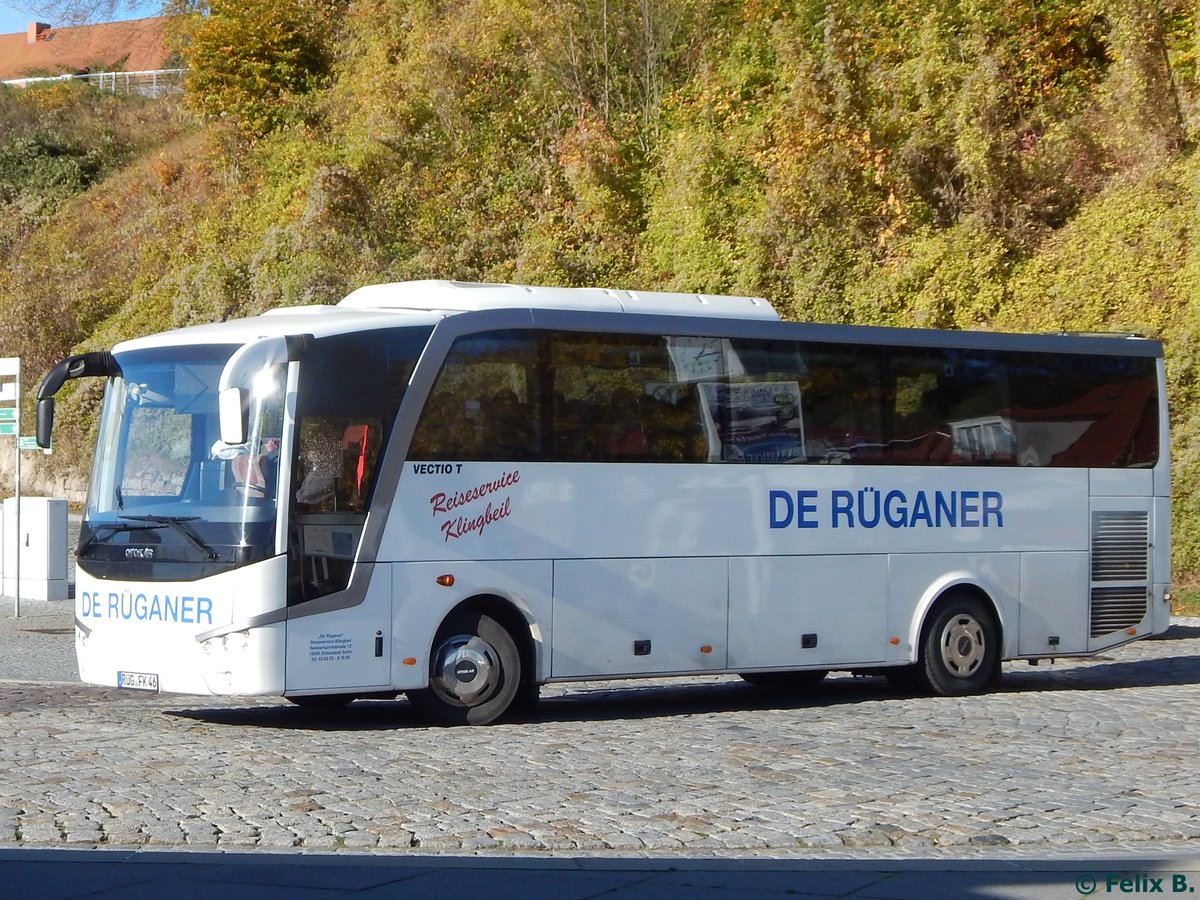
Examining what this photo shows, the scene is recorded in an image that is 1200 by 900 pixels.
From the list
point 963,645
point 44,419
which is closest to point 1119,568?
point 963,645

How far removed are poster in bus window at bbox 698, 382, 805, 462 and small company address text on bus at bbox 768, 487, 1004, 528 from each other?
40 cm

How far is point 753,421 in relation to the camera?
1385 centimetres

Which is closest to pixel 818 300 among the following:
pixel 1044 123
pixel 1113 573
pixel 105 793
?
pixel 1044 123

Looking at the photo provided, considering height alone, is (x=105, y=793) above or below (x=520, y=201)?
below

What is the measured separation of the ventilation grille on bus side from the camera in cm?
1588

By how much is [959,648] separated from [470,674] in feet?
16.6

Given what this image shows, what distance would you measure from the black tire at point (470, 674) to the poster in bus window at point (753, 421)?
2.47 meters

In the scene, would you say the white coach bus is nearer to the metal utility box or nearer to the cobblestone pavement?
the cobblestone pavement

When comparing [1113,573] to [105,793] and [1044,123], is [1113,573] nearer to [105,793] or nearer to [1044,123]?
[105,793]

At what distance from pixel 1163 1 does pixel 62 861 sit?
24.6m

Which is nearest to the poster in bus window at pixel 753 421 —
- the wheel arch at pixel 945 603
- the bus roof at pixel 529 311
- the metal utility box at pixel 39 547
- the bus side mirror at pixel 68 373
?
the bus roof at pixel 529 311

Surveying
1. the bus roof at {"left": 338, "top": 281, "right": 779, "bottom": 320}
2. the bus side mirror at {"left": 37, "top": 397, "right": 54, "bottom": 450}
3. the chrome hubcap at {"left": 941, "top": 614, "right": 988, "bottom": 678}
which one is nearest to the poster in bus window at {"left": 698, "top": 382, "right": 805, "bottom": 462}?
the bus roof at {"left": 338, "top": 281, "right": 779, "bottom": 320}

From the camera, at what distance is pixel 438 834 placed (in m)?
8.01

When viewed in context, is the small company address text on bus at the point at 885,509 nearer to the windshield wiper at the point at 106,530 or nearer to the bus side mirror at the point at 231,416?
the bus side mirror at the point at 231,416
